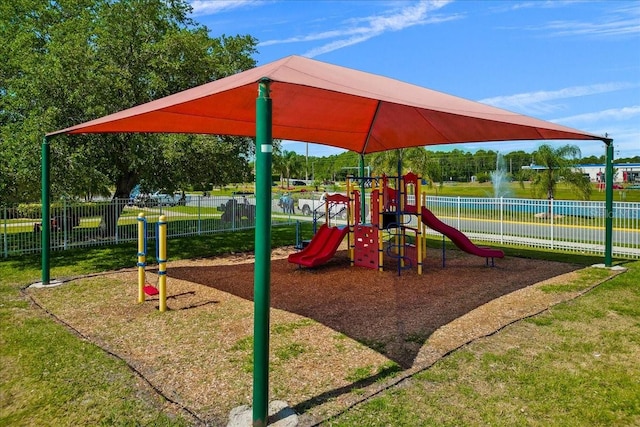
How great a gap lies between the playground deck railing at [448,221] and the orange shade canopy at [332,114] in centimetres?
419

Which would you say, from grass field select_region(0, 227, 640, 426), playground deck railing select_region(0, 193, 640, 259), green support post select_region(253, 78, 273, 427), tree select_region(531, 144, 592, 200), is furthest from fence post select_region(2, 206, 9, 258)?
tree select_region(531, 144, 592, 200)

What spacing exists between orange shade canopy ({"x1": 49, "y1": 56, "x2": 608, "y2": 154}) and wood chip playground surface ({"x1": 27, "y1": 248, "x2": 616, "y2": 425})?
2757mm

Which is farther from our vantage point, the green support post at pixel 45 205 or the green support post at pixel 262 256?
the green support post at pixel 45 205

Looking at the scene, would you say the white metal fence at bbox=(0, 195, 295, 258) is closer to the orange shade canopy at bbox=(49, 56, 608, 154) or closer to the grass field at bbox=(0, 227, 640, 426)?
the orange shade canopy at bbox=(49, 56, 608, 154)

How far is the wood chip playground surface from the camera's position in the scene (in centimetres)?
405

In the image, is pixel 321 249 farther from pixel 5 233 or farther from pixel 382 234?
pixel 5 233

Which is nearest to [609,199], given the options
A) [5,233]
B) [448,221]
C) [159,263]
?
[448,221]

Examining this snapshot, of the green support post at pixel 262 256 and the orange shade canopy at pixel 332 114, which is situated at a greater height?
the orange shade canopy at pixel 332 114

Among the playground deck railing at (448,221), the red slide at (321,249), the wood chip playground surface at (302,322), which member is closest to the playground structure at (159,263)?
the wood chip playground surface at (302,322)

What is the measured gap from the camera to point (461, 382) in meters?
4.08

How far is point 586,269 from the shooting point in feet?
30.9

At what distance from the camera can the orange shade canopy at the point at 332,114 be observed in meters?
5.29

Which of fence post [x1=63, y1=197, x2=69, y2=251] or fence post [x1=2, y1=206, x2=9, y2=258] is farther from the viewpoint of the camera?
fence post [x1=63, y1=197, x2=69, y2=251]

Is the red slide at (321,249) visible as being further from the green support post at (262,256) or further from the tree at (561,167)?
the tree at (561,167)
